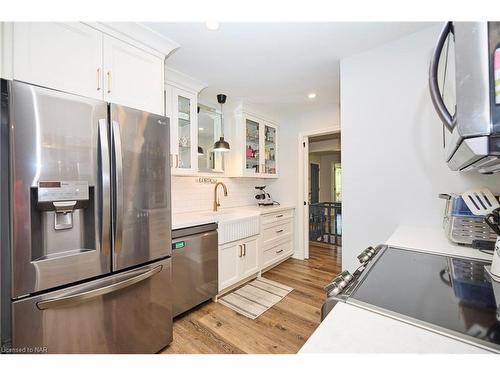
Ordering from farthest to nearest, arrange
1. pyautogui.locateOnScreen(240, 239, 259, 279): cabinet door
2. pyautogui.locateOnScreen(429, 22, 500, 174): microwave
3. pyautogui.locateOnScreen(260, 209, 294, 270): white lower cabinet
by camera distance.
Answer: pyautogui.locateOnScreen(260, 209, 294, 270): white lower cabinet < pyautogui.locateOnScreen(240, 239, 259, 279): cabinet door < pyautogui.locateOnScreen(429, 22, 500, 174): microwave

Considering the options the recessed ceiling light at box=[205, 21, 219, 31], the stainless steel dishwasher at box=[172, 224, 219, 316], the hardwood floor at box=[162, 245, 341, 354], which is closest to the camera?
the recessed ceiling light at box=[205, 21, 219, 31]

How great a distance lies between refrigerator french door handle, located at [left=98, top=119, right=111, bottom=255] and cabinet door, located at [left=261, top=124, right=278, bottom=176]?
2394mm

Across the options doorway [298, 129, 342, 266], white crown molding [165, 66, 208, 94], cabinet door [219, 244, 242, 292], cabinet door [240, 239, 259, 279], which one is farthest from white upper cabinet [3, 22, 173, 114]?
doorway [298, 129, 342, 266]

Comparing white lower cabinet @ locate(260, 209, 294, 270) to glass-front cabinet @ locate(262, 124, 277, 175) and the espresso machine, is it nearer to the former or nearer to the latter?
the espresso machine

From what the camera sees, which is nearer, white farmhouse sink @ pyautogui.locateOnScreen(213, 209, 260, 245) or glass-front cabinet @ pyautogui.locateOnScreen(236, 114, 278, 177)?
white farmhouse sink @ pyautogui.locateOnScreen(213, 209, 260, 245)

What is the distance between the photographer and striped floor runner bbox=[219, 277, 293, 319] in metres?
2.10

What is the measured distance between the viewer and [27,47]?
3.55ft

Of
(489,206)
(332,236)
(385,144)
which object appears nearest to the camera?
(489,206)

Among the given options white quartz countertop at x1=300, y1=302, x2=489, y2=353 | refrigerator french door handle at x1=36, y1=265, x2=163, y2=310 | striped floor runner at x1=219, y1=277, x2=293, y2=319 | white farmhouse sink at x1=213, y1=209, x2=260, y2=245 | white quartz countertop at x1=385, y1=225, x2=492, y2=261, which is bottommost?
striped floor runner at x1=219, y1=277, x2=293, y2=319

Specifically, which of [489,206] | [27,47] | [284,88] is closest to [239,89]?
[284,88]

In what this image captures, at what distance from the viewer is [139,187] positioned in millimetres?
1371
